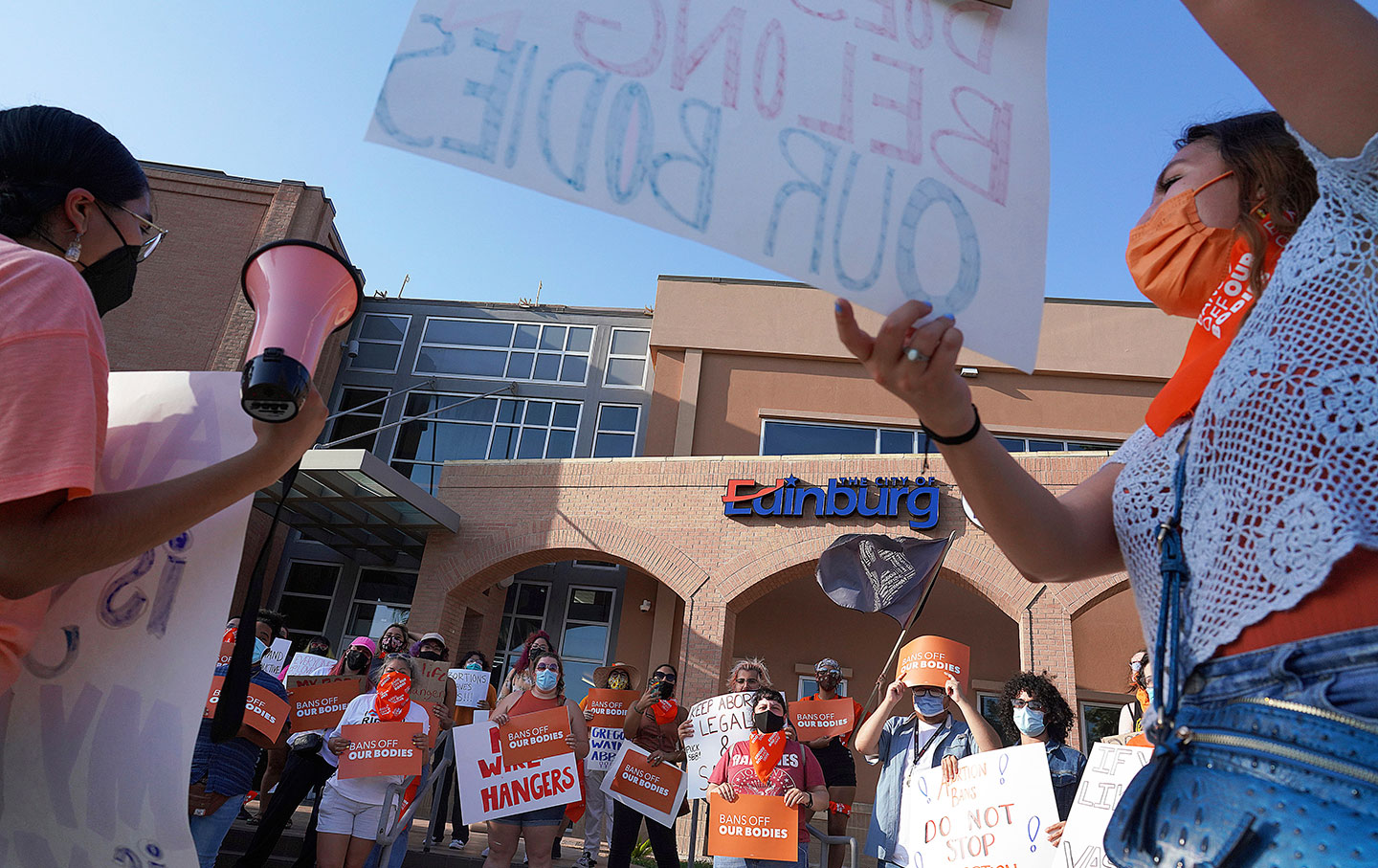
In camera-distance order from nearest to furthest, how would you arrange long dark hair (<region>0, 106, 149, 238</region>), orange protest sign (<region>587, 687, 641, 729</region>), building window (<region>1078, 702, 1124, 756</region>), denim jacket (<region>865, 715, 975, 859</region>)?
long dark hair (<region>0, 106, 149, 238</region>)
denim jacket (<region>865, 715, 975, 859</region>)
orange protest sign (<region>587, 687, 641, 729</region>)
building window (<region>1078, 702, 1124, 756</region>)

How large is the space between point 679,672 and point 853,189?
14943 millimetres

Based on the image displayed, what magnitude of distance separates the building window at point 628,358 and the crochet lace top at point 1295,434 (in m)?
20.8

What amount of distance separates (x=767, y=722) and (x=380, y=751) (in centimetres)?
285

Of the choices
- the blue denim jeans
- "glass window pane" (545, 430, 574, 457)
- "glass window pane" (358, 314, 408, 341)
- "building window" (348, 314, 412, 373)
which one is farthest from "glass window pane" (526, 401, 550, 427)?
the blue denim jeans

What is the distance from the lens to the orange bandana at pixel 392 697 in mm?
6992

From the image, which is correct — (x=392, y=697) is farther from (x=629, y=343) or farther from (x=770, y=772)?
(x=629, y=343)

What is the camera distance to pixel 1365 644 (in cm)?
90

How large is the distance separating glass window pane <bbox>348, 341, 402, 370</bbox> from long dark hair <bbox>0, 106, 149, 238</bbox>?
22.1 m

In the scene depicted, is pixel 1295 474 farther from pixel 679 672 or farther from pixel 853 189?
pixel 679 672

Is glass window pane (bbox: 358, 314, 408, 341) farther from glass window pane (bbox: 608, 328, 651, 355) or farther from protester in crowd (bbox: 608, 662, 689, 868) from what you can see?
protester in crowd (bbox: 608, 662, 689, 868)

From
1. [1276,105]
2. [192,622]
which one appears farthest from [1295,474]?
[192,622]

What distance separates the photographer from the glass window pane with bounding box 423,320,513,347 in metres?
22.9

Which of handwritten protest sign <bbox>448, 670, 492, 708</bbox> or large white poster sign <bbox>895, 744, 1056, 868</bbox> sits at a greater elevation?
Result: handwritten protest sign <bbox>448, 670, 492, 708</bbox>

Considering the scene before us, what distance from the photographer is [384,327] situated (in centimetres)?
2341
